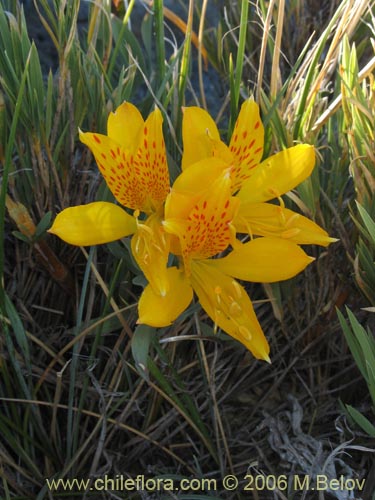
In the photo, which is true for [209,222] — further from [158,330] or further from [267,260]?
[158,330]

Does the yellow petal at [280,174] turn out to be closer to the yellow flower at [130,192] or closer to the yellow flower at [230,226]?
the yellow flower at [230,226]

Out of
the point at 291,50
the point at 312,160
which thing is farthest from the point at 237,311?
the point at 291,50

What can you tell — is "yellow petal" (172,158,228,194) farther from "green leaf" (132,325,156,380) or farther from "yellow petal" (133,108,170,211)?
"green leaf" (132,325,156,380)

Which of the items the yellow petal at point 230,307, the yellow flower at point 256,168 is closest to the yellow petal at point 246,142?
the yellow flower at point 256,168

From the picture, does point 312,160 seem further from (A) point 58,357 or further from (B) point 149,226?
(A) point 58,357

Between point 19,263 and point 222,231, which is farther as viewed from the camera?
point 19,263

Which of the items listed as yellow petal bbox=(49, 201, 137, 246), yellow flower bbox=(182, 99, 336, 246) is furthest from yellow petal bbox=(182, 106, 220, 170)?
yellow petal bbox=(49, 201, 137, 246)
